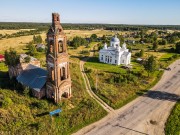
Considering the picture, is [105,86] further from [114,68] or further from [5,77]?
[5,77]

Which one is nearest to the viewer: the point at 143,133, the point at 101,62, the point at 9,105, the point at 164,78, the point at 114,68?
the point at 143,133

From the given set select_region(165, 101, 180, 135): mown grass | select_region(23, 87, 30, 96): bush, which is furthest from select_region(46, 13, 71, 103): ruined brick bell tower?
select_region(165, 101, 180, 135): mown grass

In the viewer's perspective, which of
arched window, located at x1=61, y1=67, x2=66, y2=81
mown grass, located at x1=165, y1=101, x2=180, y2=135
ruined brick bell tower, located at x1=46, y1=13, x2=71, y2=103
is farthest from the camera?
arched window, located at x1=61, y1=67, x2=66, y2=81

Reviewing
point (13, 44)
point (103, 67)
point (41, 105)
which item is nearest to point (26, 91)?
point (41, 105)

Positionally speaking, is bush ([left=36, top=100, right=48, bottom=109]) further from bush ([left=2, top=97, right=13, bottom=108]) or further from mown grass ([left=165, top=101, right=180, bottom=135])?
mown grass ([left=165, top=101, right=180, bottom=135])

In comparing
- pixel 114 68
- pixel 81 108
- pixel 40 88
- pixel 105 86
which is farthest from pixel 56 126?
pixel 114 68

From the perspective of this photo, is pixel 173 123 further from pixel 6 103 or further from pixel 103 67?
pixel 103 67

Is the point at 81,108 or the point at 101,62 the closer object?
the point at 81,108
